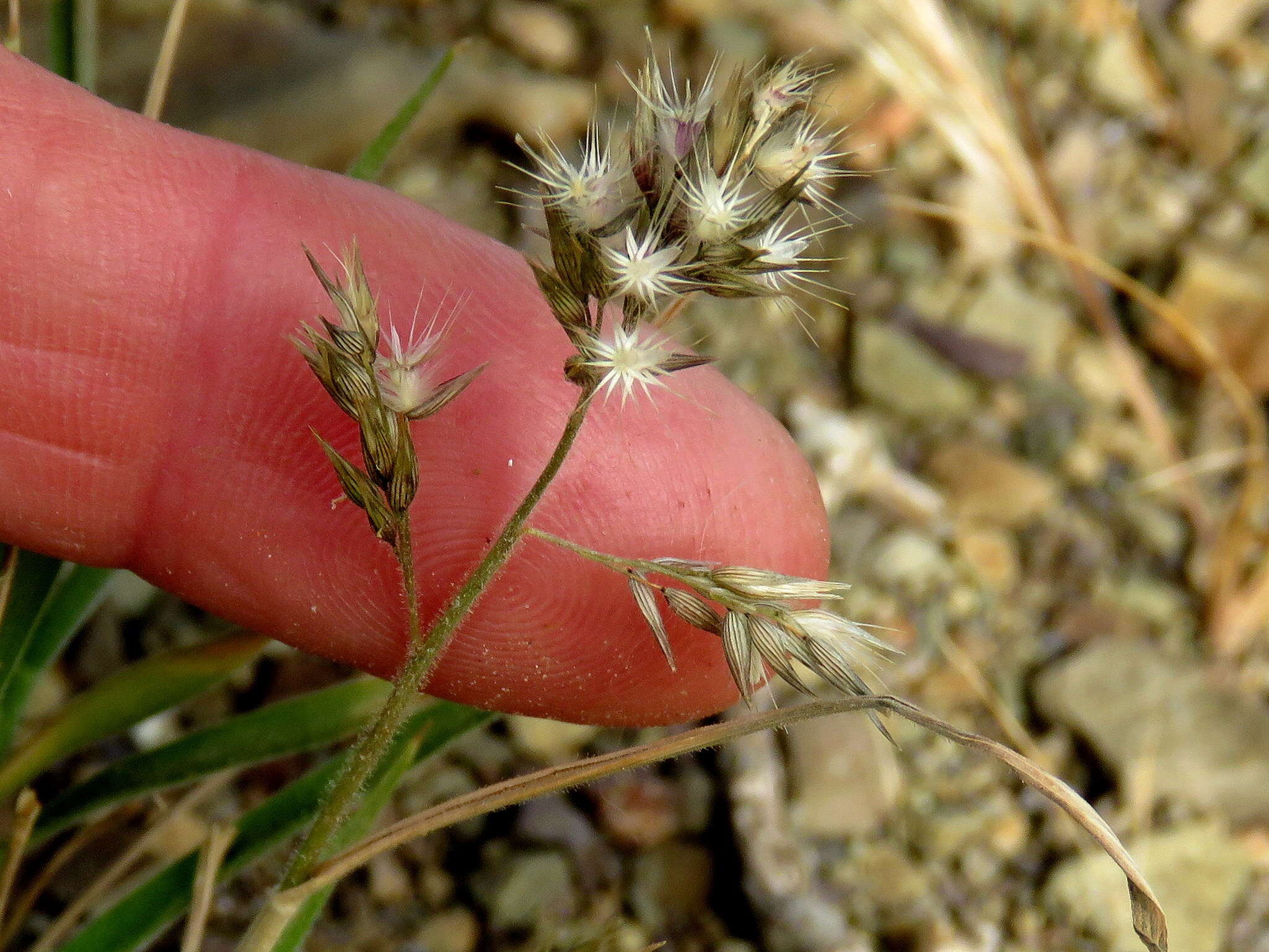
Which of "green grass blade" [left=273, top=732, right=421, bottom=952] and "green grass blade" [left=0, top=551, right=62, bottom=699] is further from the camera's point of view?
"green grass blade" [left=0, top=551, right=62, bottom=699]

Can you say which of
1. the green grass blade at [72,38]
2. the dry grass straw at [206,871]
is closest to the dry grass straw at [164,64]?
the green grass blade at [72,38]

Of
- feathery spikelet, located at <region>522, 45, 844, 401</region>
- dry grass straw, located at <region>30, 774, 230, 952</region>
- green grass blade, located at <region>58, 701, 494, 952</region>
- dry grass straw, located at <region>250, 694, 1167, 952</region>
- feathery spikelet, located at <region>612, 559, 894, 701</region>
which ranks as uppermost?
feathery spikelet, located at <region>522, 45, 844, 401</region>

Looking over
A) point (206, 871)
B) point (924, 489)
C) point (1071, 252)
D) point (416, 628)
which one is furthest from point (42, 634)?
point (1071, 252)

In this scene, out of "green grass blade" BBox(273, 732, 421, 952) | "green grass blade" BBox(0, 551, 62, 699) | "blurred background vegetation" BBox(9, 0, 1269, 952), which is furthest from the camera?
"blurred background vegetation" BBox(9, 0, 1269, 952)

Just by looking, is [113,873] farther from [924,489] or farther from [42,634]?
[924,489]

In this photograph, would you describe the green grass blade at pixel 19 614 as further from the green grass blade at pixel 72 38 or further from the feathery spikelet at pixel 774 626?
the feathery spikelet at pixel 774 626

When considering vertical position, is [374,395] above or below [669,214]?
below

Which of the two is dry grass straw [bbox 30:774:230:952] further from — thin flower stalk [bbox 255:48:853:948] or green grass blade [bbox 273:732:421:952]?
→ thin flower stalk [bbox 255:48:853:948]

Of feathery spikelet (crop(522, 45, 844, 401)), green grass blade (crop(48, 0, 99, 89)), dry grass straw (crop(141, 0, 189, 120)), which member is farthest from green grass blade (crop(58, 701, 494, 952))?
green grass blade (crop(48, 0, 99, 89))
